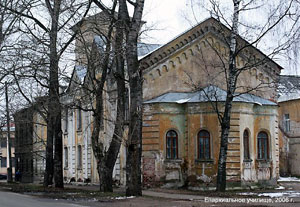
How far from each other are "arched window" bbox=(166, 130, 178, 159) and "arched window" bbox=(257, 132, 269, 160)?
488 centimetres

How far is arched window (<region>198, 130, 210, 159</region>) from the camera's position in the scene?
2767 cm

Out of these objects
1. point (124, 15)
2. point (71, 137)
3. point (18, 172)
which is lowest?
point (18, 172)

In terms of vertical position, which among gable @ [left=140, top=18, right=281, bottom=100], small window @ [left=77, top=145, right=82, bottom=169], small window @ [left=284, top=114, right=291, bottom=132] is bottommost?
small window @ [left=77, top=145, right=82, bottom=169]

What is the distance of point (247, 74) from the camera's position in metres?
30.9

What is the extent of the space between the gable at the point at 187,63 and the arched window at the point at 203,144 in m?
2.90

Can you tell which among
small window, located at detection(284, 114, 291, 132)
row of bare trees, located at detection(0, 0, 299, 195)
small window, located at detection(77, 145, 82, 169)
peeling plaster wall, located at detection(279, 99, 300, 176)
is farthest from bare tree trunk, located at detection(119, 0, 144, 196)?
small window, located at detection(284, 114, 291, 132)

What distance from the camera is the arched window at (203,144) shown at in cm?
2767

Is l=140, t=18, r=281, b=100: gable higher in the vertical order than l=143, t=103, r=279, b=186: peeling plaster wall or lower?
higher

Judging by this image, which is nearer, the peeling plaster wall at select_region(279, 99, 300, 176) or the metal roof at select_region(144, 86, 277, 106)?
the metal roof at select_region(144, 86, 277, 106)

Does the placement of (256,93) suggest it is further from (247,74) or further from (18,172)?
(18,172)

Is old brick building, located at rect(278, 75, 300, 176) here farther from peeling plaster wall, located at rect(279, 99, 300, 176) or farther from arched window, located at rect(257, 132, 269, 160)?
arched window, located at rect(257, 132, 269, 160)

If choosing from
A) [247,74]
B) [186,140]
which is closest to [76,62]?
[186,140]

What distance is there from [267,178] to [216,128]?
14.9 feet

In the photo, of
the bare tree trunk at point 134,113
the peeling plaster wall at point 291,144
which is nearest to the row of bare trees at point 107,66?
the bare tree trunk at point 134,113
